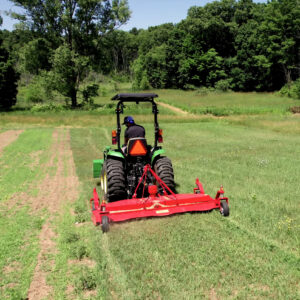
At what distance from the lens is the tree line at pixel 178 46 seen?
3694cm

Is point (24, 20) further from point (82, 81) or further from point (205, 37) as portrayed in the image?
point (205, 37)

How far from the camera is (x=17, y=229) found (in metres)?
6.43

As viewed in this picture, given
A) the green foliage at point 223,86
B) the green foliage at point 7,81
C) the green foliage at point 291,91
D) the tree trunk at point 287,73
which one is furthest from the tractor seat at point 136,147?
the green foliage at point 223,86

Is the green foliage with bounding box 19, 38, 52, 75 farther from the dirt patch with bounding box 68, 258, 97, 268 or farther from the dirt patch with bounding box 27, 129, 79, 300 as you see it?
the dirt patch with bounding box 68, 258, 97, 268

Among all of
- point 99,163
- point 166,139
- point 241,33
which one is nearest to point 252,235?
point 99,163

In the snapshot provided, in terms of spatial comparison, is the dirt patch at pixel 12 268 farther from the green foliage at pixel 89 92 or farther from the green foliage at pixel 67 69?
the green foliage at pixel 89 92

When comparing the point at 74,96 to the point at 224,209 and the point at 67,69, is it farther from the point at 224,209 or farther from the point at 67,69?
the point at 224,209

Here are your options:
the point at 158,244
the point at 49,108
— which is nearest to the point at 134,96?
the point at 158,244

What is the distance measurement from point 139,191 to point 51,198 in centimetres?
272

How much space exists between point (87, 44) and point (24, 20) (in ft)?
25.0

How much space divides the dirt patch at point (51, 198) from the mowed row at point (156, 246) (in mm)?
21

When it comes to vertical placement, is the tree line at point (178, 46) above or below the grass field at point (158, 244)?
above

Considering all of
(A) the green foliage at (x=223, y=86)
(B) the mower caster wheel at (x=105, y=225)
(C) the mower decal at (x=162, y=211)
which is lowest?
(B) the mower caster wheel at (x=105, y=225)

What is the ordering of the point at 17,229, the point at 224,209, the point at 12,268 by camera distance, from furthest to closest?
the point at 224,209 < the point at 17,229 < the point at 12,268
